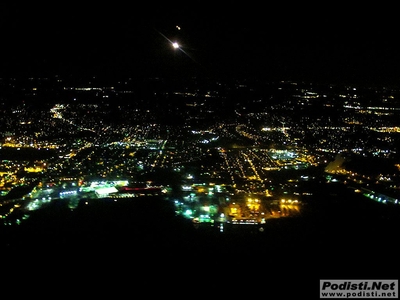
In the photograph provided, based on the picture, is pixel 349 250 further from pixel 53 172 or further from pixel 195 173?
pixel 53 172

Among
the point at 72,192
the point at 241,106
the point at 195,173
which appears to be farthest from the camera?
the point at 241,106

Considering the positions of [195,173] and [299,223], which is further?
[195,173]

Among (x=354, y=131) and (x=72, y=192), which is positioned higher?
(x=354, y=131)

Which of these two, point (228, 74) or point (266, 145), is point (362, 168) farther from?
point (228, 74)

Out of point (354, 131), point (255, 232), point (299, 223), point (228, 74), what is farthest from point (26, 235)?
point (228, 74)

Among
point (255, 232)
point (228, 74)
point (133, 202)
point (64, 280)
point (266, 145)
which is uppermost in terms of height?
point (228, 74)

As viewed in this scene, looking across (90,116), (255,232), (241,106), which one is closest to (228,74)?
(241,106)

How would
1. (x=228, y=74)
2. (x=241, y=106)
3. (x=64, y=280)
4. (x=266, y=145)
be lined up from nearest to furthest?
(x=64, y=280) → (x=266, y=145) → (x=241, y=106) → (x=228, y=74)
